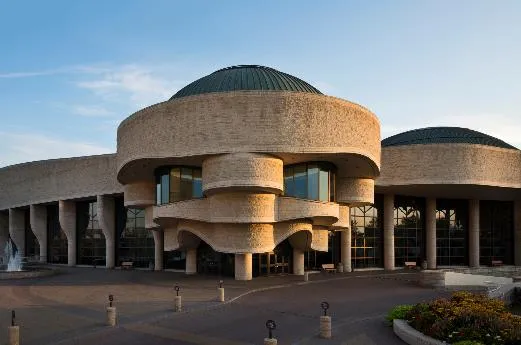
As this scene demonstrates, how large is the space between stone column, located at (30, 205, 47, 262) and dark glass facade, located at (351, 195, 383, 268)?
1361 inches

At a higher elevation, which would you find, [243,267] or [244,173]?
[244,173]

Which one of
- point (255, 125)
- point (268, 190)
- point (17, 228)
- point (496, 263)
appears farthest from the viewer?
point (17, 228)

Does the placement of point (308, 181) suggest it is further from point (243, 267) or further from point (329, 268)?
point (329, 268)

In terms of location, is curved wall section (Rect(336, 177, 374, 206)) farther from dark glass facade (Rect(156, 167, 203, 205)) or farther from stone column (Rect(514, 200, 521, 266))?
stone column (Rect(514, 200, 521, 266))

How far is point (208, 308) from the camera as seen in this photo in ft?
69.5

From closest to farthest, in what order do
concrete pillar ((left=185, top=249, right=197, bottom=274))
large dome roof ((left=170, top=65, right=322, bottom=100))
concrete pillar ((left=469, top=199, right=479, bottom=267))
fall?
large dome roof ((left=170, top=65, right=322, bottom=100))
concrete pillar ((left=185, top=249, right=197, bottom=274))
concrete pillar ((left=469, top=199, right=479, bottom=267))

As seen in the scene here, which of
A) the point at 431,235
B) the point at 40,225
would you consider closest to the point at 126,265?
the point at 40,225

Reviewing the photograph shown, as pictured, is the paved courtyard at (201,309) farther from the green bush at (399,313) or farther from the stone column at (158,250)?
the stone column at (158,250)

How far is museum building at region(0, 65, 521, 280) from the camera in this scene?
2877cm

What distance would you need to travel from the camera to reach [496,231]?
50406 millimetres

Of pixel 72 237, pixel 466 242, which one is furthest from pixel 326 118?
pixel 72 237

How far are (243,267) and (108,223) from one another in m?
20.2

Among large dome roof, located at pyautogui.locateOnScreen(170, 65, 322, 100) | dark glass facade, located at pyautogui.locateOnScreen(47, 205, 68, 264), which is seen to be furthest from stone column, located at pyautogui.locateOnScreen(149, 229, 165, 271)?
dark glass facade, located at pyautogui.locateOnScreen(47, 205, 68, 264)

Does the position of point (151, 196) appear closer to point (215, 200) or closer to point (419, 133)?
point (215, 200)
